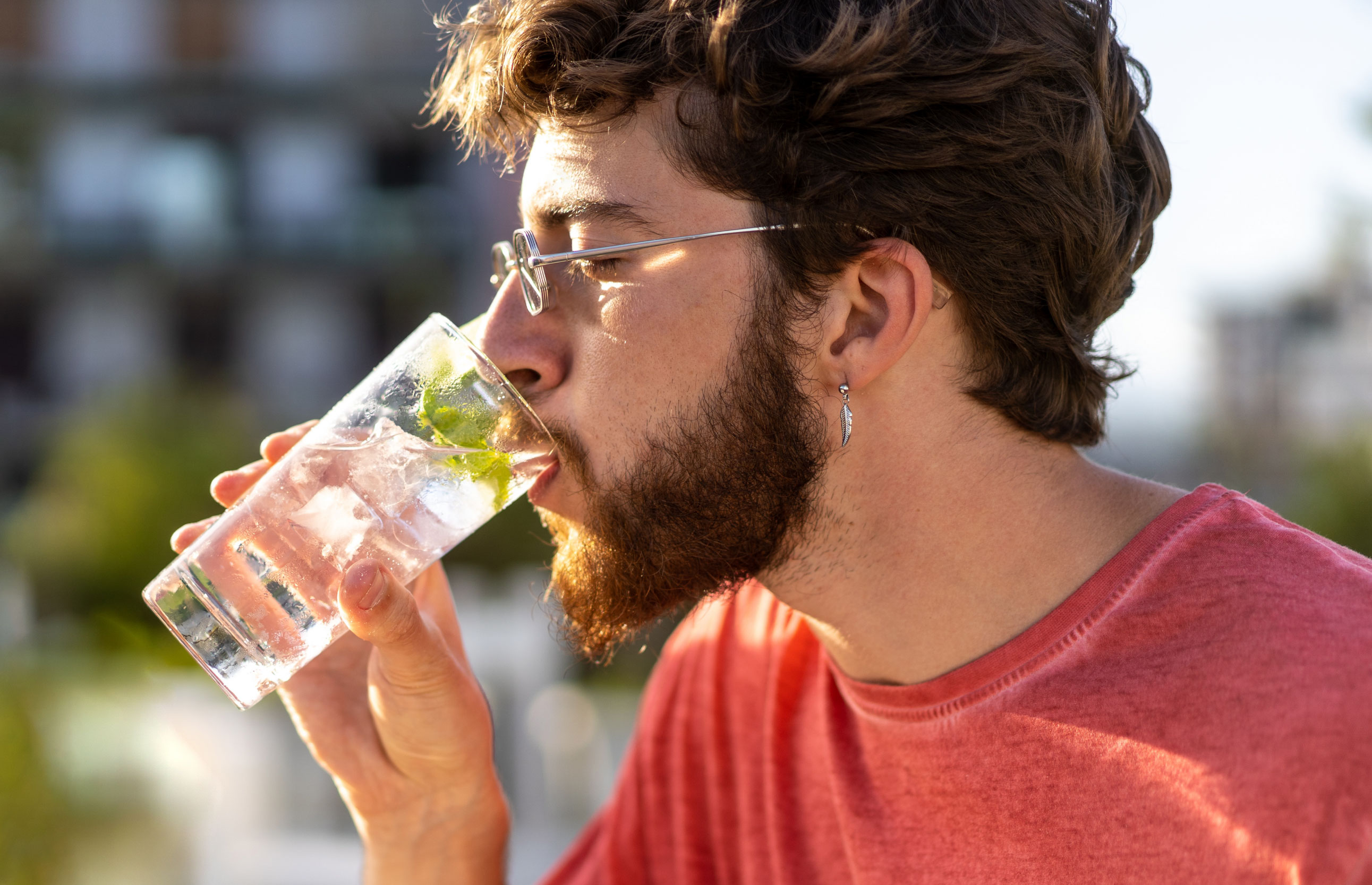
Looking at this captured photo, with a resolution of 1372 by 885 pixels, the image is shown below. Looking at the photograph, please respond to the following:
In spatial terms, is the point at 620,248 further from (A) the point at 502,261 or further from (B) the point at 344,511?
(B) the point at 344,511

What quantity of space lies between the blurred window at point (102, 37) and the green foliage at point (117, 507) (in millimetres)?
13197

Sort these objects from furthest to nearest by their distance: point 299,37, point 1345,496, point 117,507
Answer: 1. point 299,37
2. point 117,507
3. point 1345,496

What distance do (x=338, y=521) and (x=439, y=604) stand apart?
0.58m

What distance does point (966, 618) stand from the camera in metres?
1.72

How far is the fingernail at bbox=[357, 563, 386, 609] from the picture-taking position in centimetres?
143

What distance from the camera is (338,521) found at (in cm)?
150

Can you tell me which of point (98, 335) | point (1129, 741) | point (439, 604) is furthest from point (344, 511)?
point (98, 335)

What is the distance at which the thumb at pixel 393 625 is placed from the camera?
143 centimetres

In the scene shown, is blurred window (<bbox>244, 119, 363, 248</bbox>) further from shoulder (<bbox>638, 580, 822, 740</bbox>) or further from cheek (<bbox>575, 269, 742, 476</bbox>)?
cheek (<bbox>575, 269, 742, 476</bbox>)

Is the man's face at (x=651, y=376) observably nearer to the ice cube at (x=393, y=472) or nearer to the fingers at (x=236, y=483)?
the ice cube at (x=393, y=472)

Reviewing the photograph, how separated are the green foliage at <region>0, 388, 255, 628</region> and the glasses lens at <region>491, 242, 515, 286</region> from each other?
1051cm

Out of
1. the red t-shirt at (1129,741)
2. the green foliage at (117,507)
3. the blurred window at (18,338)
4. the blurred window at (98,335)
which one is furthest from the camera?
the blurred window at (98,335)

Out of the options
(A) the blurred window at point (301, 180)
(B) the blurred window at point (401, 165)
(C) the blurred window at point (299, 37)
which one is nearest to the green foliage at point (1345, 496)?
(B) the blurred window at point (401, 165)

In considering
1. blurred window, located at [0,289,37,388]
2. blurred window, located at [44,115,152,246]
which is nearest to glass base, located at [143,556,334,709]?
blurred window, located at [0,289,37,388]
